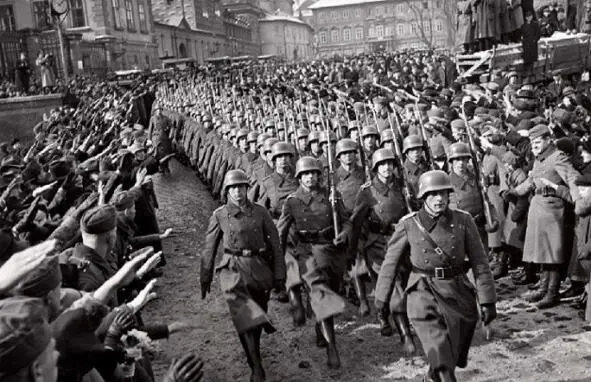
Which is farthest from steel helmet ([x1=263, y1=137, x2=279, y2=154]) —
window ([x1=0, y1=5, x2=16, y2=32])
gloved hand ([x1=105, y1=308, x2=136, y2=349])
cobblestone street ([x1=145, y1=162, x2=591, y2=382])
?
window ([x1=0, y1=5, x2=16, y2=32])

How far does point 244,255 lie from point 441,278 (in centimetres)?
203

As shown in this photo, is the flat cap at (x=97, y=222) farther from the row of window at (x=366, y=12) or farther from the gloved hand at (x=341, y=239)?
the row of window at (x=366, y=12)

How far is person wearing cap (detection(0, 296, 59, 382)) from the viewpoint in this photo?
2.31 meters

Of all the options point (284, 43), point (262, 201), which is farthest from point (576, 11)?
point (284, 43)

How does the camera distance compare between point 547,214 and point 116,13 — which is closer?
point 547,214

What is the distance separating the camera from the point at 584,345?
632 cm

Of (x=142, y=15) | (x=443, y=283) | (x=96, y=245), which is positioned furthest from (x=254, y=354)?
(x=142, y=15)

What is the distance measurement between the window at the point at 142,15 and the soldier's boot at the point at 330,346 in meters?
48.5

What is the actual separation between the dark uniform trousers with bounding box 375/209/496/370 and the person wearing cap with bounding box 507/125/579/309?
2330 mm

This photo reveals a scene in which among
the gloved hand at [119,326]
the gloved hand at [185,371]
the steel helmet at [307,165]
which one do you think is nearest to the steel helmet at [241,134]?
the steel helmet at [307,165]

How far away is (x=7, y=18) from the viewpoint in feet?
125

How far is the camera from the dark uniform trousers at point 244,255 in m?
6.23

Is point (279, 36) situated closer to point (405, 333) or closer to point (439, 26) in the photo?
point (439, 26)

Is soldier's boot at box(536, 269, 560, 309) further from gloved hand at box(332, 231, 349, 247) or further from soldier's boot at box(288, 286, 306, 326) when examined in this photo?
soldier's boot at box(288, 286, 306, 326)
